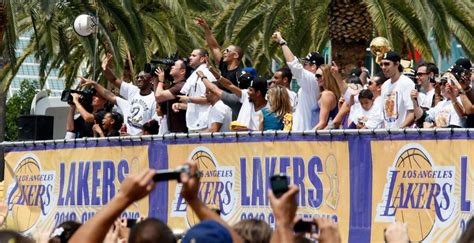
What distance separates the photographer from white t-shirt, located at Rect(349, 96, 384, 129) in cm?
1381

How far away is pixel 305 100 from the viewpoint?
47.2 feet

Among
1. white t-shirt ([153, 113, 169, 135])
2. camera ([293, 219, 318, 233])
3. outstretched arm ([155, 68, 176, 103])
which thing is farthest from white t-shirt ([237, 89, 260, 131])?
camera ([293, 219, 318, 233])

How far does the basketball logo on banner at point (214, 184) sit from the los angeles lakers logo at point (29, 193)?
8.50 ft

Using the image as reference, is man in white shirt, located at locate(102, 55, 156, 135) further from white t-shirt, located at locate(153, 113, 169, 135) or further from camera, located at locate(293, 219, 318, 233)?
camera, located at locate(293, 219, 318, 233)

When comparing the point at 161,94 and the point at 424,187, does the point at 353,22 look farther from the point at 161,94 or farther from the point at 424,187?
the point at 424,187

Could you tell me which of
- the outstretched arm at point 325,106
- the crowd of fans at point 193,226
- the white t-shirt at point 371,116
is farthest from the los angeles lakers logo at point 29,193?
the crowd of fans at point 193,226

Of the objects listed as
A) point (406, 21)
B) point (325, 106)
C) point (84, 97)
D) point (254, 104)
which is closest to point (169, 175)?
point (325, 106)

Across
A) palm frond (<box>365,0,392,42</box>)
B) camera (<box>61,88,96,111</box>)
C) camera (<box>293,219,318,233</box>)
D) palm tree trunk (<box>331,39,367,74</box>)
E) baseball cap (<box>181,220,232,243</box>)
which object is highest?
palm frond (<box>365,0,392,42</box>)

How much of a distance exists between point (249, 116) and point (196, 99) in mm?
784

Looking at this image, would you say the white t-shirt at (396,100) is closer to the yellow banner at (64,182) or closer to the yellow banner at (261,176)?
the yellow banner at (261,176)

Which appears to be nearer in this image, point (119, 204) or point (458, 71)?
point (119, 204)

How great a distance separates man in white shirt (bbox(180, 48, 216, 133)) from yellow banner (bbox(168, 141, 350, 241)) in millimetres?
824

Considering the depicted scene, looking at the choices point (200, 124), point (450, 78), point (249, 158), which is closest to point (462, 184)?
point (450, 78)

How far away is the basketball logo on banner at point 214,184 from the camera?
45.2 ft
